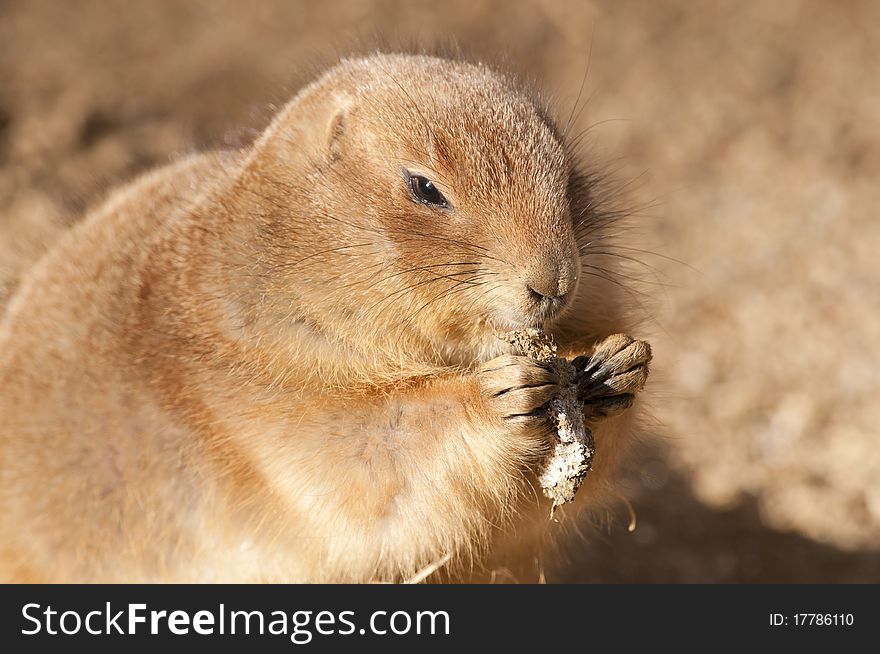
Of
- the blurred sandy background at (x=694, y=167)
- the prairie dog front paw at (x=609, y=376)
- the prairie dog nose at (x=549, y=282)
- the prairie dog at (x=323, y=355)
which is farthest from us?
the blurred sandy background at (x=694, y=167)

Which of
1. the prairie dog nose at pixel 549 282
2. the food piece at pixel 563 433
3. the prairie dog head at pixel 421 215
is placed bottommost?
the food piece at pixel 563 433

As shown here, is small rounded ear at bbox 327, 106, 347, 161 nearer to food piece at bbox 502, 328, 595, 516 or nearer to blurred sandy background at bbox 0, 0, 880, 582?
food piece at bbox 502, 328, 595, 516

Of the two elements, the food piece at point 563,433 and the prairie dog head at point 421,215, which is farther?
the food piece at point 563,433

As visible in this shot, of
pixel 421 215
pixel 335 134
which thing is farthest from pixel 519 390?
pixel 335 134

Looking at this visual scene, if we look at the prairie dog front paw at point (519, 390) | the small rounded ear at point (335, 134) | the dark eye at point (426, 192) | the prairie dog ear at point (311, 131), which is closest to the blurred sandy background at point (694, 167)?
the prairie dog ear at point (311, 131)

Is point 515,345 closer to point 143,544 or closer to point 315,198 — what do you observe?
point 315,198

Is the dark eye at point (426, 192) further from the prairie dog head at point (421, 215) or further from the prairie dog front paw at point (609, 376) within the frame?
the prairie dog front paw at point (609, 376)

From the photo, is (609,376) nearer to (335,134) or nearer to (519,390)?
(519,390)

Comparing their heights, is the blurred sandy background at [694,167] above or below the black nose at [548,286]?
above

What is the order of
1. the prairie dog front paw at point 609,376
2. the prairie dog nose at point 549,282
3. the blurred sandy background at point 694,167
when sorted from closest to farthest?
the prairie dog nose at point 549,282
the prairie dog front paw at point 609,376
the blurred sandy background at point 694,167

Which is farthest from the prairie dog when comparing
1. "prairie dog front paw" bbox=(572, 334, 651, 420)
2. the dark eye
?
"prairie dog front paw" bbox=(572, 334, 651, 420)
